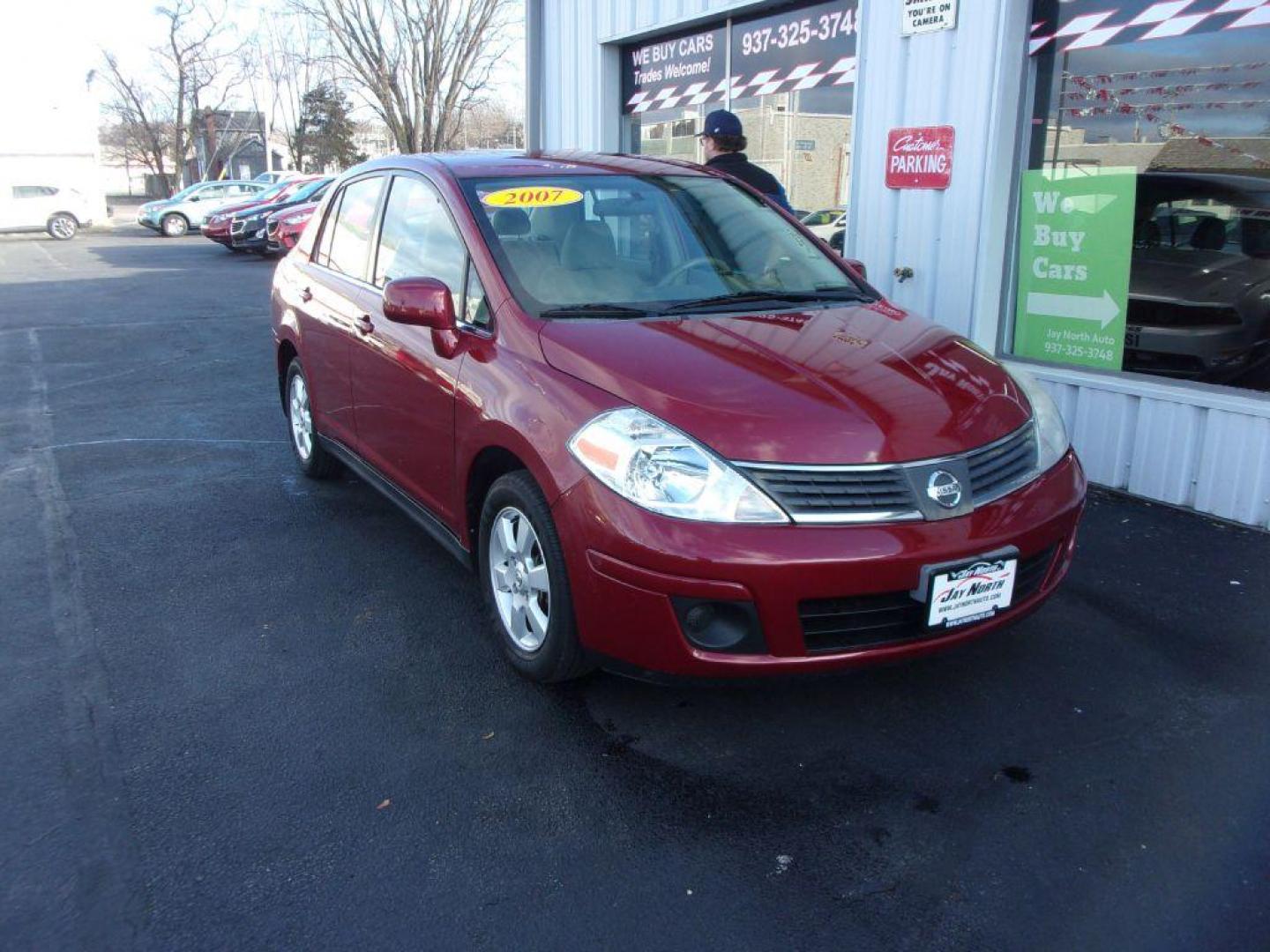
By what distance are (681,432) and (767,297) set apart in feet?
3.91

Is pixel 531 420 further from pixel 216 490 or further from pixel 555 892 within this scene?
pixel 216 490

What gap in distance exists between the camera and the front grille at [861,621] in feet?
9.37

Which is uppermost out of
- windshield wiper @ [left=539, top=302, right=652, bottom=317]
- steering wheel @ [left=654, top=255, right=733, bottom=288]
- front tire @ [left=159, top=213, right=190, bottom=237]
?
steering wheel @ [left=654, top=255, right=733, bottom=288]

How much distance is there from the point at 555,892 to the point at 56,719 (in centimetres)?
186

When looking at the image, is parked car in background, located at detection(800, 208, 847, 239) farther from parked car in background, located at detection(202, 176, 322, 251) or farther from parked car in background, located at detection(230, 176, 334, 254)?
parked car in background, located at detection(202, 176, 322, 251)

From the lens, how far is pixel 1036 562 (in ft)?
10.6

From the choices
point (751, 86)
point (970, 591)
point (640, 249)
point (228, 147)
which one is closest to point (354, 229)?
point (640, 249)

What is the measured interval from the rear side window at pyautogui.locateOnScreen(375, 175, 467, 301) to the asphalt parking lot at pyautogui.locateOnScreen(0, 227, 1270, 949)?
131 centimetres

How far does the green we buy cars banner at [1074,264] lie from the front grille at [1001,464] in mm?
2659

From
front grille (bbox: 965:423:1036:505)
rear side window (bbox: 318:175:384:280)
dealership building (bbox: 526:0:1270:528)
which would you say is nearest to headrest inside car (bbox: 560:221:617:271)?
rear side window (bbox: 318:175:384:280)

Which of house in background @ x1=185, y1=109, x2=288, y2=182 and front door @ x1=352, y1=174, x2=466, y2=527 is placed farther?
house in background @ x1=185, y1=109, x2=288, y2=182

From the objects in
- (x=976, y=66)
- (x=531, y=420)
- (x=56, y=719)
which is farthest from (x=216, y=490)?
(x=976, y=66)

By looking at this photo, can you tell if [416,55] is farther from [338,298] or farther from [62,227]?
[338,298]

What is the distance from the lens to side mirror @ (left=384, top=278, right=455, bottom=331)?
3.54 m
